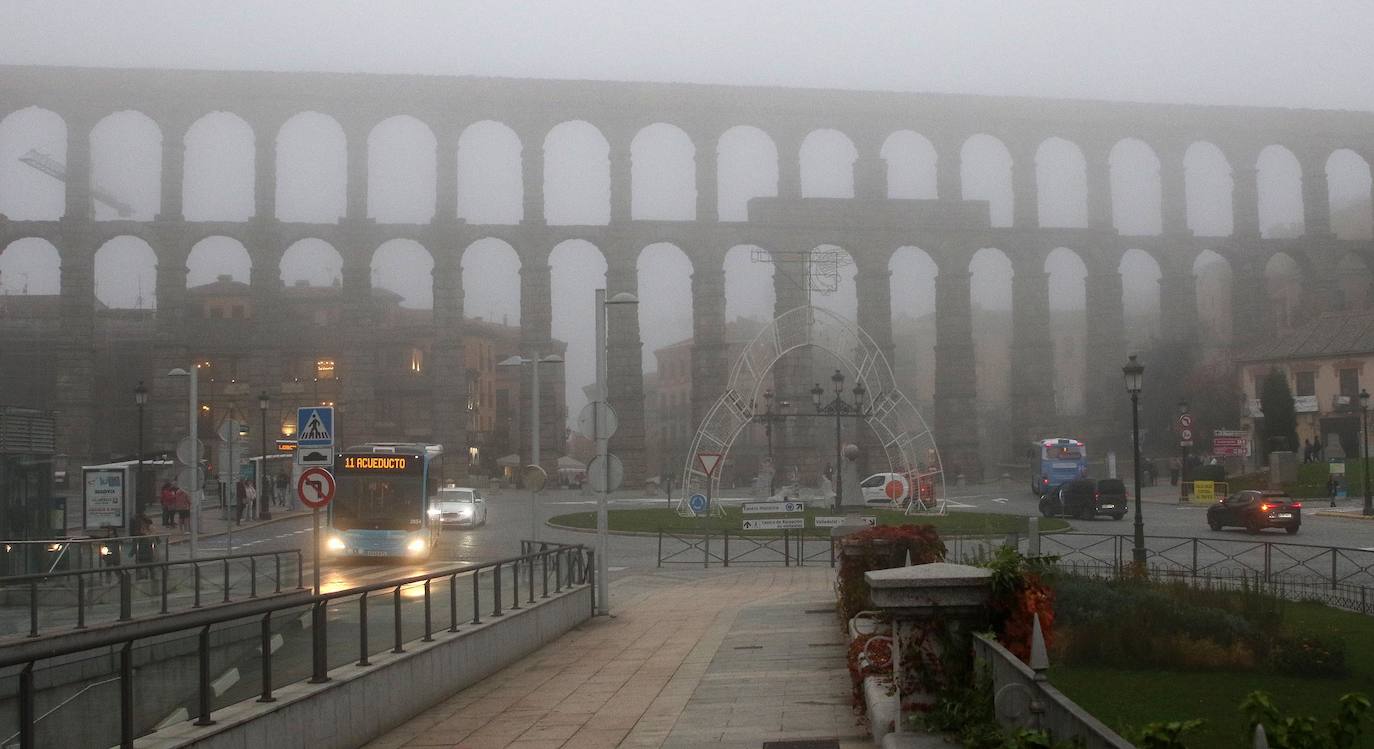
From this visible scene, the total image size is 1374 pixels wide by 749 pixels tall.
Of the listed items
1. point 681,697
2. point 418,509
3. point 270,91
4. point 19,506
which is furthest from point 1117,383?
point 681,697

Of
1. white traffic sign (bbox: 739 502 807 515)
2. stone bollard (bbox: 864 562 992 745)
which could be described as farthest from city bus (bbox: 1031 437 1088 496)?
stone bollard (bbox: 864 562 992 745)

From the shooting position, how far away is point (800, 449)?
248 feet

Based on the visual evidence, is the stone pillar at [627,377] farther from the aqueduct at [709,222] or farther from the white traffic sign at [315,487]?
the white traffic sign at [315,487]

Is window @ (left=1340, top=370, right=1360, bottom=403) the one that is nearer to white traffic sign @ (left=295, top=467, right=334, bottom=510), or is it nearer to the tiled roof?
the tiled roof

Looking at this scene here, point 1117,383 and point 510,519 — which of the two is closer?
point 510,519

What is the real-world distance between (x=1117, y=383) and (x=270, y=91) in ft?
169

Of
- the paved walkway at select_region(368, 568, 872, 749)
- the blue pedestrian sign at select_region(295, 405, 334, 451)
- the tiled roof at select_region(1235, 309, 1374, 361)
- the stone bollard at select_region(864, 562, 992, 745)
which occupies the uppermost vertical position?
the tiled roof at select_region(1235, 309, 1374, 361)

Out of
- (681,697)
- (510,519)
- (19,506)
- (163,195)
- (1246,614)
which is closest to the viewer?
(681,697)

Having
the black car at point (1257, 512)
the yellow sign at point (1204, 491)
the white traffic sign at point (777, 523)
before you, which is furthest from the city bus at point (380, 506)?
the yellow sign at point (1204, 491)

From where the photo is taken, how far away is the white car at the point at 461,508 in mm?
47062

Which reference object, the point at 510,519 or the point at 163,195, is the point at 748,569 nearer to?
the point at 510,519

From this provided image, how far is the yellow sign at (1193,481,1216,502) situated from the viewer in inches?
2080

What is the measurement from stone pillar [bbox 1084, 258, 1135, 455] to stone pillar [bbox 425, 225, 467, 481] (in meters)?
36.8

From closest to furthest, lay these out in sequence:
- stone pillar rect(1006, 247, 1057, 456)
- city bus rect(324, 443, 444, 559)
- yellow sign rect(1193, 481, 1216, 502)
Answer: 1. city bus rect(324, 443, 444, 559)
2. yellow sign rect(1193, 481, 1216, 502)
3. stone pillar rect(1006, 247, 1057, 456)
